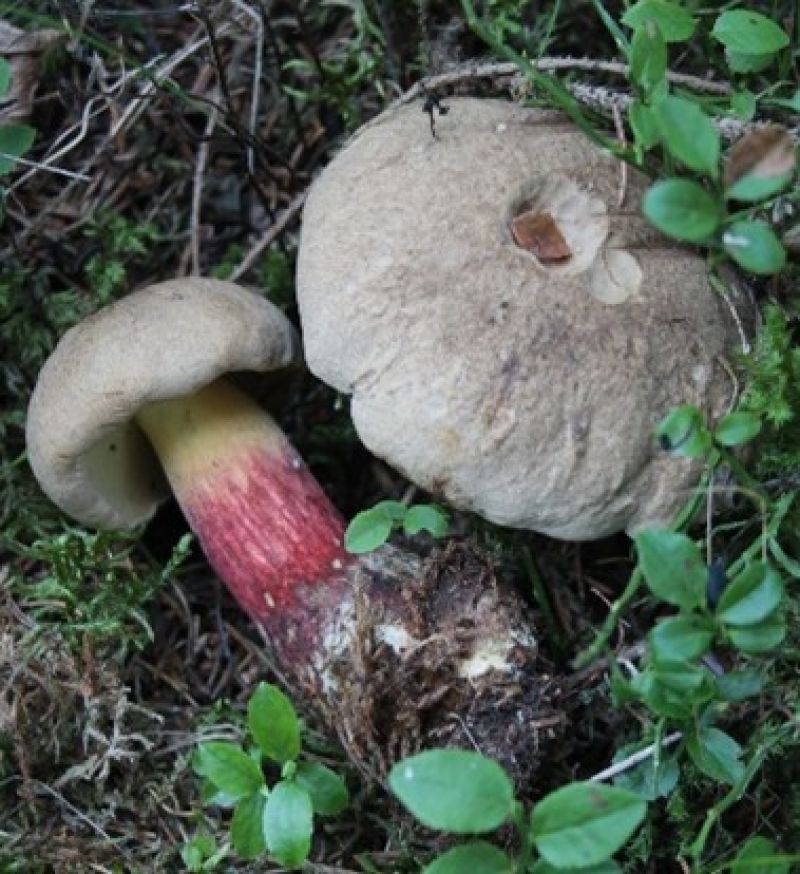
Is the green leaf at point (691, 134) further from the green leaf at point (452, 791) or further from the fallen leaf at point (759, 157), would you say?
the green leaf at point (452, 791)

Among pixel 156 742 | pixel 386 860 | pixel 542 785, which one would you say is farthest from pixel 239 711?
pixel 542 785

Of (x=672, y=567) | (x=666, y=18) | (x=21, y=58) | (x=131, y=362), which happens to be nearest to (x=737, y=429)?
(x=672, y=567)

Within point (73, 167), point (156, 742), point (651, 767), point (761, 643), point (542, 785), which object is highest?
point (73, 167)

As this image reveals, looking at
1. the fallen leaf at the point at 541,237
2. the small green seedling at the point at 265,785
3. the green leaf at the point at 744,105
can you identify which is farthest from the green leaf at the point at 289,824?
the green leaf at the point at 744,105

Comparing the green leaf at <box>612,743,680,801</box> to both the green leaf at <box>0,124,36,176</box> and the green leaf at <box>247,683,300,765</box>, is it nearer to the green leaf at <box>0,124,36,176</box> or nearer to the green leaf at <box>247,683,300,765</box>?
the green leaf at <box>247,683,300,765</box>

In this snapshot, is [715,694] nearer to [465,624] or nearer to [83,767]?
[465,624]
